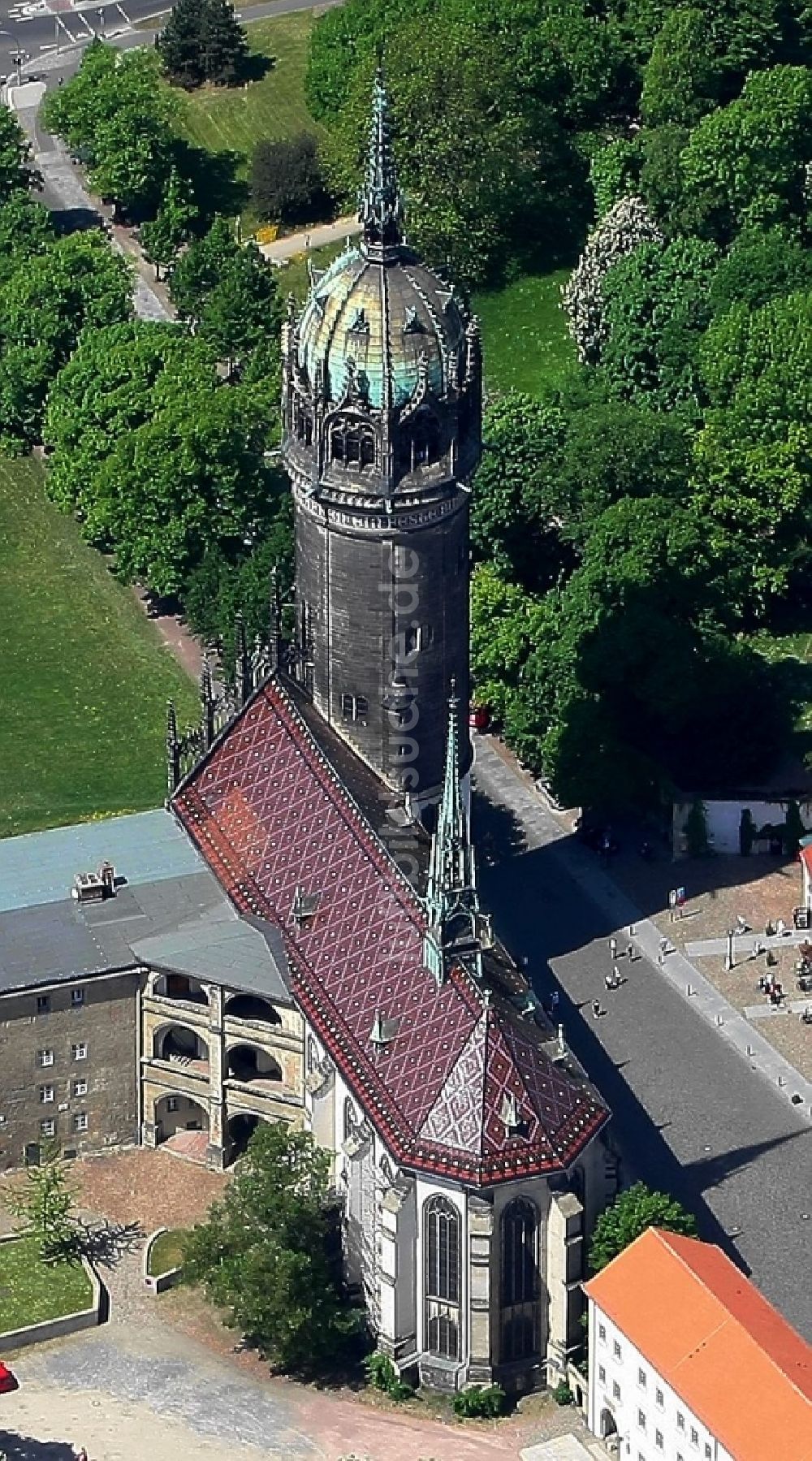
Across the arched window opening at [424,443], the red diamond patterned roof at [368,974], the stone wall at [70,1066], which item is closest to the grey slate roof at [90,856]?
the red diamond patterned roof at [368,974]

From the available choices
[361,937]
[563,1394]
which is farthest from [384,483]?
[563,1394]

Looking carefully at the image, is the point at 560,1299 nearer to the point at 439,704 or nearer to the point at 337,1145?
the point at 337,1145

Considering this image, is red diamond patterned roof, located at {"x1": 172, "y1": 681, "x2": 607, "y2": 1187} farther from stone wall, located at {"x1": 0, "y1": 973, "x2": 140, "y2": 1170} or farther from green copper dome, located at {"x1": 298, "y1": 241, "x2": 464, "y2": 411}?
green copper dome, located at {"x1": 298, "y1": 241, "x2": 464, "y2": 411}

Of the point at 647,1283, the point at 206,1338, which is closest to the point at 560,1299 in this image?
the point at 647,1283

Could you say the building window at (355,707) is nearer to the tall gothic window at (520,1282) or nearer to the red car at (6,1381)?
the tall gothic window at (520,1282)

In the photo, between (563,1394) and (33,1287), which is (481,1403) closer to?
(563,1394)
